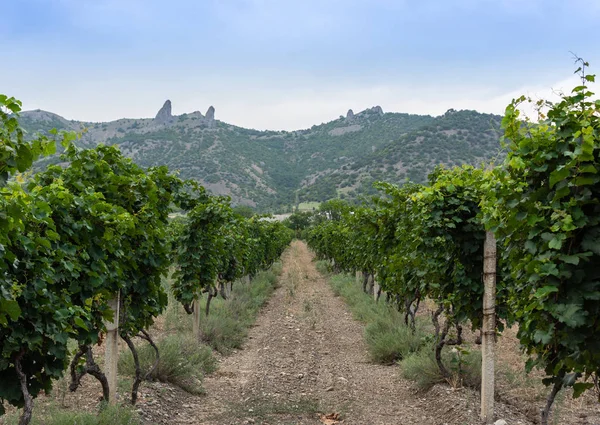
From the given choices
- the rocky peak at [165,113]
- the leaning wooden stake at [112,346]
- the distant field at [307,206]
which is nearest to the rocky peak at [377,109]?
the distant field at [307,206]

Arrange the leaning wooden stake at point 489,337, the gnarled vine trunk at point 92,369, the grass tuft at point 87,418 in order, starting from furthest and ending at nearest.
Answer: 1. the leaning wooden stake at point 489,337
2. the gnarled vine trunk at point 92,369
3. the grass tuft at point 87,418

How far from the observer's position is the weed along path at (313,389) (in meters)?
6.13

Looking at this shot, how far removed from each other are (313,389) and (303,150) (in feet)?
350

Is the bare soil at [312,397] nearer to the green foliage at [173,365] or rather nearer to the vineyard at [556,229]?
the green foliage at [173,365]

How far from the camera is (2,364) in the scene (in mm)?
3275

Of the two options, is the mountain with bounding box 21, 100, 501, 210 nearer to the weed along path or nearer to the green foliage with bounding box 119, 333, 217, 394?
the weed along path

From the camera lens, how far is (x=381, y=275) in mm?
11266

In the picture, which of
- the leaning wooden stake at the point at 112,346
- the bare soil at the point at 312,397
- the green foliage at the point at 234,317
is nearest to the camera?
the leaning wooden stake at the point at 112,346

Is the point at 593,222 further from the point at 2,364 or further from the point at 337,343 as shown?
the point at 337,343

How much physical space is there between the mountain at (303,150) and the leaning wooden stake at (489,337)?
192ft

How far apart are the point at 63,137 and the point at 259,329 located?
9398 millimetres

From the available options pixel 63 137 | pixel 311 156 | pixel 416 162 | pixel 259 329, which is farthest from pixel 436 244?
pixel 311 156

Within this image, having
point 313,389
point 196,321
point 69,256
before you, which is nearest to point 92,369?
point 69,256

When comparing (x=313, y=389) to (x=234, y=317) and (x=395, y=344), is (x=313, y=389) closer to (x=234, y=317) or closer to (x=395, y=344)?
(x=395, y=344)
